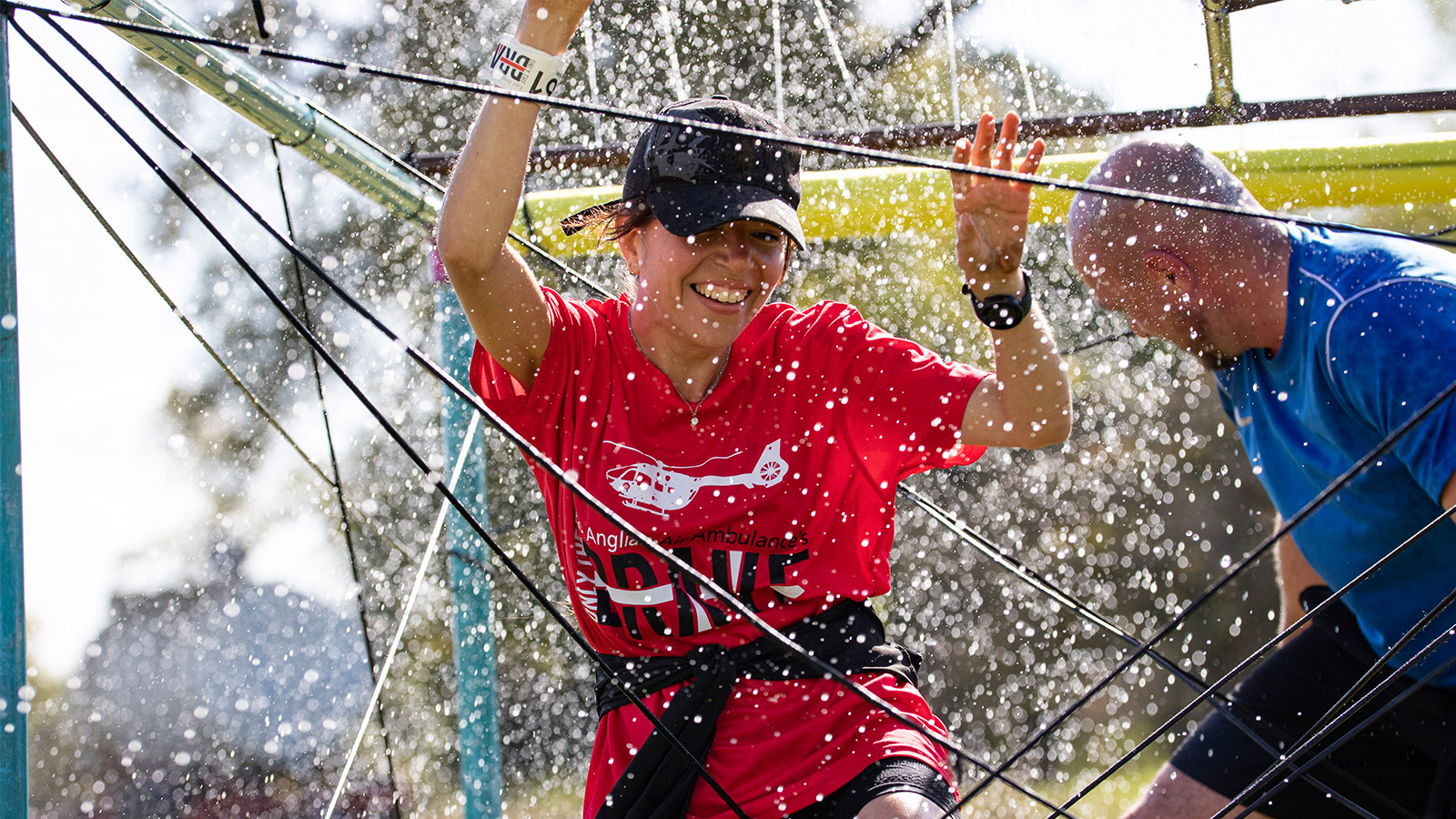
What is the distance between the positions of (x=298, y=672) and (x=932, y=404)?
11.7 m

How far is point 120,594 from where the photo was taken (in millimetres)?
12570

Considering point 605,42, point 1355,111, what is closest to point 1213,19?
point 1355,111

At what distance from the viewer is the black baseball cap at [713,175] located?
1.94 meters

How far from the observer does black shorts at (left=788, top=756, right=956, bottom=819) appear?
5.77ft

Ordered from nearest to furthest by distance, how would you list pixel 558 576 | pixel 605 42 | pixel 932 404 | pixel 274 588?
pixel 932 404, pixel 558 576, pixel 605 42, pixel 274 588

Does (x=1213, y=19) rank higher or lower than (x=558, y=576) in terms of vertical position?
higher

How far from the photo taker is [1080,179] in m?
3.41

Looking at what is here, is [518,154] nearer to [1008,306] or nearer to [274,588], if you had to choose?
[1008,306]

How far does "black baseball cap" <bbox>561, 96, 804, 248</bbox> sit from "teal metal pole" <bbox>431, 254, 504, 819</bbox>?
1.62 metres

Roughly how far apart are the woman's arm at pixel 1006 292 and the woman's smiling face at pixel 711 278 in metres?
0.34

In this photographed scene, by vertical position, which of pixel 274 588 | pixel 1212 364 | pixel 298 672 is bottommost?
pixel 298 672

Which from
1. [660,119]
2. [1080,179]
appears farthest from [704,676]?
[1080,179]

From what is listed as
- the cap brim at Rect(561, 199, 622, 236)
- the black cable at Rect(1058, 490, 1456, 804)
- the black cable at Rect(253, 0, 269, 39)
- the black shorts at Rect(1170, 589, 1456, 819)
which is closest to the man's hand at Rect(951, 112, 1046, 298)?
the black cable at Rect(1058, 490, 1456, 804)

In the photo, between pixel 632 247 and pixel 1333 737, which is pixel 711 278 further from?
pixel 1333 737
